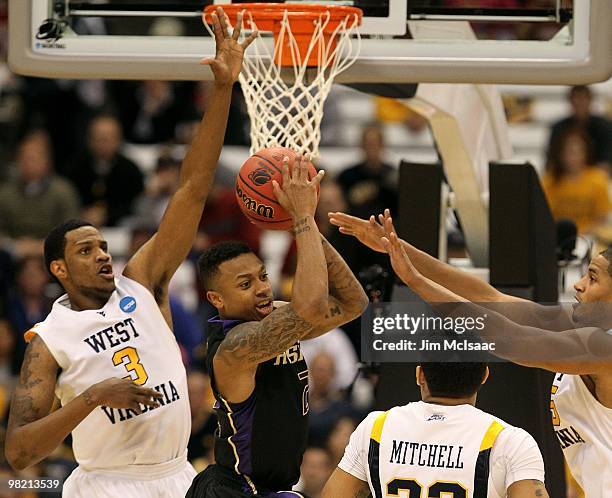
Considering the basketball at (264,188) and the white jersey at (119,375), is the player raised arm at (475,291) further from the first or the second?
the white jersey at (119,375)

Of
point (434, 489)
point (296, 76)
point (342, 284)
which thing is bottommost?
point (434, 489)

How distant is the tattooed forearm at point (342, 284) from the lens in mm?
5246

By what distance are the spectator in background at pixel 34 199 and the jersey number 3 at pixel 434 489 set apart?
606 cm

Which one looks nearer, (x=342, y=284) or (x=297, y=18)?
(x=342, y=284)

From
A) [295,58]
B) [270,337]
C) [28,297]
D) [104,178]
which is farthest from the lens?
[104,178]

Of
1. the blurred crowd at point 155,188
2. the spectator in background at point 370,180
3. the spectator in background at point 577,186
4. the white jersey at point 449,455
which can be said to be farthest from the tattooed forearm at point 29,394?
the spectator in background at point 577,186

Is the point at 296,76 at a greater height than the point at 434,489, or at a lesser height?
greater

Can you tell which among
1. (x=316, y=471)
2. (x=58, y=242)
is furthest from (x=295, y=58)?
(x=316, y=471)

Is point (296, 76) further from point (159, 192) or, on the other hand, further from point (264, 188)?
point (159, 192)

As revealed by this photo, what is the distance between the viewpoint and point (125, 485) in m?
5.66

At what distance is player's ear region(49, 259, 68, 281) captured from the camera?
5.76 meters

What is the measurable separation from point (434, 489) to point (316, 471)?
3372mm

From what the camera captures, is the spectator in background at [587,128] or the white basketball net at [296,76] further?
the spectator in background at [587,128]

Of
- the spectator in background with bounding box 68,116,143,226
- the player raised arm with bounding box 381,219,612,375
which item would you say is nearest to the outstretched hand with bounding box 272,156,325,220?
the player raised arm with bounding box 381,219,612,375
